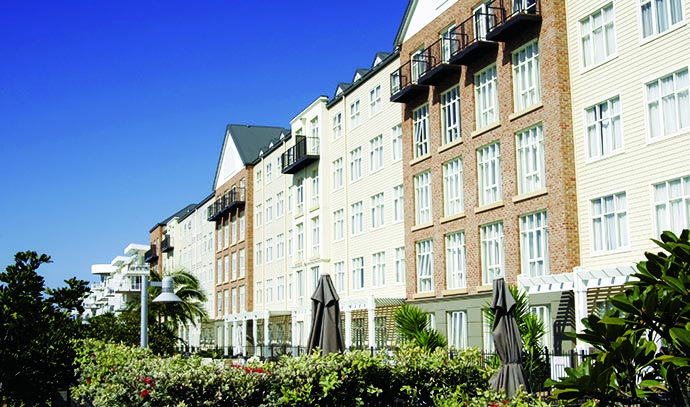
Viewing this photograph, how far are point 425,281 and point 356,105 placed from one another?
12683mm

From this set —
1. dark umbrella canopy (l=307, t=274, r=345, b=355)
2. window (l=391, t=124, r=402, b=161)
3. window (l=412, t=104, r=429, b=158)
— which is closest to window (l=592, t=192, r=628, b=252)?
dark umbrella canopy (l=307, t=274, r=345, b=355)

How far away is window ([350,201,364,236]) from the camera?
140ft

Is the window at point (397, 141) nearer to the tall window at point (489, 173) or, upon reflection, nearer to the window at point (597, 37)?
the tall window at point (489, 173)

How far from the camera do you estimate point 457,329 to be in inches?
1287

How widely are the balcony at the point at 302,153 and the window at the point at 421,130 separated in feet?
40.6

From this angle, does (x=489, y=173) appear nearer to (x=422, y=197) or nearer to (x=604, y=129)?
(x=422, y=197)

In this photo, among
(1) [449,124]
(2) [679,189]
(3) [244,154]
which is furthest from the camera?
(3) [244,154]

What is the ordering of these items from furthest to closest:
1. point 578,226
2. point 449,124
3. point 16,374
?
point 449,124, point 578,226, point 16,374

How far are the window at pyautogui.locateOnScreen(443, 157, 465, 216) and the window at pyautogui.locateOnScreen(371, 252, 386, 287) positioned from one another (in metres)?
6.85

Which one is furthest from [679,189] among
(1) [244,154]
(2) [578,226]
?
(1) [244,154]

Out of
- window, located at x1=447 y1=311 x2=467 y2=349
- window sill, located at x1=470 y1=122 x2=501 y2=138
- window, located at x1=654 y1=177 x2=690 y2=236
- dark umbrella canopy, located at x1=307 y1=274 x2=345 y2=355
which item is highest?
window sill, located at x1=470 y1=122 x2=501 y2=138

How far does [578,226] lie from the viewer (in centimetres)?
2628

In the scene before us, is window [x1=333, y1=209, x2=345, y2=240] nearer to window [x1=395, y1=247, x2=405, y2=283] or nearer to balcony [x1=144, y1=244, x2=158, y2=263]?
window [x1=395, y1=247, x2=405, y2=283]

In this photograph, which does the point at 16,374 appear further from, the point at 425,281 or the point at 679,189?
the point at 425,281
